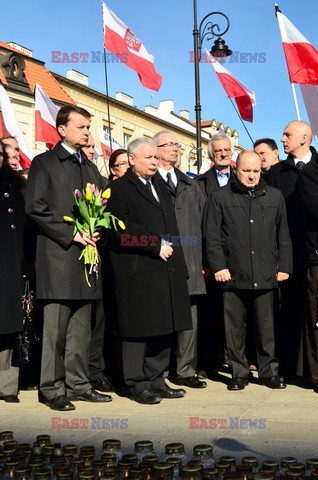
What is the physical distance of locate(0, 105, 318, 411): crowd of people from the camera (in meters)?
5.01

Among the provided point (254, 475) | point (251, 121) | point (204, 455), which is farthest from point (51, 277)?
point (251, 121)

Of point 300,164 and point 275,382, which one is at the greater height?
point 300,164

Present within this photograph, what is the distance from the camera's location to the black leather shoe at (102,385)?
18.4 ft

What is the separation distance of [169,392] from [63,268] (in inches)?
51.9

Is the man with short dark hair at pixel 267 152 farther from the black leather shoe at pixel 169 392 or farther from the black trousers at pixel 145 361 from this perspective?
A: the black leather shoe at pixel 169 392

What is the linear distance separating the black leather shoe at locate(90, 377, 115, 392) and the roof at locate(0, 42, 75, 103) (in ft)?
91.6

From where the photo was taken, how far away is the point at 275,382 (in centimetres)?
552

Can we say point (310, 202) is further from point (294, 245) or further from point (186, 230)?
point (186, 230)

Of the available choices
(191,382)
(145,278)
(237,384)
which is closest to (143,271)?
(145,278)

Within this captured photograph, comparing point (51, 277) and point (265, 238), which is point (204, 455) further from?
point (265, 238)

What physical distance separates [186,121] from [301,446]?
178ft

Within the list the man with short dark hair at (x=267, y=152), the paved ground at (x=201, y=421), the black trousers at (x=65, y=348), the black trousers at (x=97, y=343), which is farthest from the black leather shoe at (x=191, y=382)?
the man with short dark hair at (x=267, y=152)

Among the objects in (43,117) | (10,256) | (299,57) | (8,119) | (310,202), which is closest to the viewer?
(10,256)

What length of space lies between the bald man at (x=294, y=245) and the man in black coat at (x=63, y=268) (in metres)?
1.80
